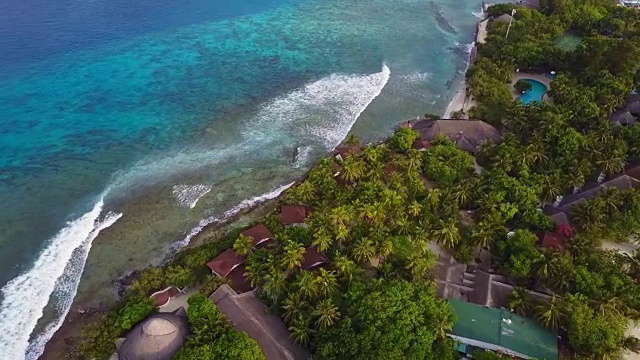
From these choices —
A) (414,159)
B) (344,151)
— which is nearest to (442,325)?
(414,159)

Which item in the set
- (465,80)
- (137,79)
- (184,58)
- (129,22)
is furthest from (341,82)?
(129,22)

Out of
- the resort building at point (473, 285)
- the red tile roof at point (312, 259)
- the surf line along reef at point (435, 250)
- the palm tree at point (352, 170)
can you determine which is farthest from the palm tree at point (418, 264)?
the palm tree at point (352, 170)

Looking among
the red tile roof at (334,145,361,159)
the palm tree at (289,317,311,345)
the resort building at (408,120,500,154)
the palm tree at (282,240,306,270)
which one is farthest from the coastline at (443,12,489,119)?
the palm tree at (289,317,311,345)

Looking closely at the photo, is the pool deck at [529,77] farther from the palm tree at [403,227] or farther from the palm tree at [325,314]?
the palm tree at [325,314]

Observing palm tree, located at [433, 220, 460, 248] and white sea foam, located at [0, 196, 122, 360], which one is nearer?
white sea foam, located at [0, 196, 122, 360]

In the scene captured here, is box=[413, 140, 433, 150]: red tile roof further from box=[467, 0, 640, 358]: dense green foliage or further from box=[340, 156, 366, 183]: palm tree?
box=[340, 156, 366, 183]: palm tree

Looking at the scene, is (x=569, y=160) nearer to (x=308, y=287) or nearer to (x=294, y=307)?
(x=308, y=287)
